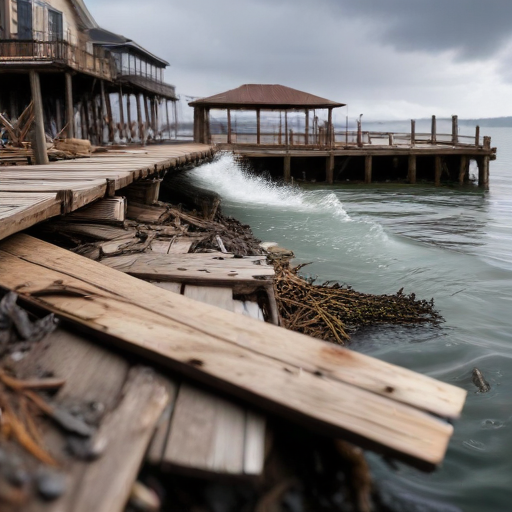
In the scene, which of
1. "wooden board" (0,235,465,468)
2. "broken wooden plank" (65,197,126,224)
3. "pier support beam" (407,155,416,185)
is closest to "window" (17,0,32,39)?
"pier support beam" (407,155,416,185)

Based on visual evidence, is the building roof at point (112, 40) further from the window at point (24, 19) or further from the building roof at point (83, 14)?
the window at point (24, 19)

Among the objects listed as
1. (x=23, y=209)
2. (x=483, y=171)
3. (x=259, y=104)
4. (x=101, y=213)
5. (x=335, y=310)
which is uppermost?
(x=259, y=104)

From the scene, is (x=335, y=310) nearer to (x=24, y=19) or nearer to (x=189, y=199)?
(x=189, y=199)

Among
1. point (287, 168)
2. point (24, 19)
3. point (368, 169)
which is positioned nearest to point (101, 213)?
point (24, 19)

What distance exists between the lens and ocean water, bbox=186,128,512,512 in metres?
3.56

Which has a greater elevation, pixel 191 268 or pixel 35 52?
pixel 35 52

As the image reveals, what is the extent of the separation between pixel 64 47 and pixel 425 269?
53.8 ft

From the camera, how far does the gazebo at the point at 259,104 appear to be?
104 ft

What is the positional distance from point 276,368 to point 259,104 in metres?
31.0

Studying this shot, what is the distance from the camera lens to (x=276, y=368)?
2.32m

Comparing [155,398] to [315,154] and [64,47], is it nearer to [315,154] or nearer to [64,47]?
[64,47]

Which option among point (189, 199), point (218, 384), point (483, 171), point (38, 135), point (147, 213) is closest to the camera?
point (218, 384)

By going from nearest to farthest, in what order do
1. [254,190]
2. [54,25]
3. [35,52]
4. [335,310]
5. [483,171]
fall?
1. [335,310]
2. [35,52]
3. [254,190]
4. [54,25]
5. [483,171]

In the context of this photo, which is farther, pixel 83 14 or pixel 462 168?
pixel 462 168
